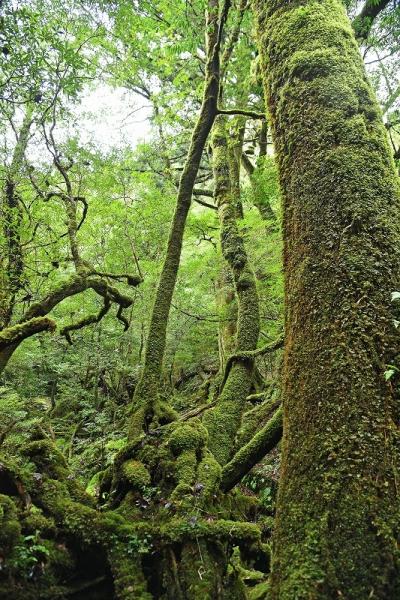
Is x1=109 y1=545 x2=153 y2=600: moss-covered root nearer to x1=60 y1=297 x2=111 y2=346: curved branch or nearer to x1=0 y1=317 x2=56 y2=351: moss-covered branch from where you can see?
x1=0 y1=317 x2=56 y2=351: moss-covered branch

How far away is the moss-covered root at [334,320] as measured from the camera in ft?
5.20

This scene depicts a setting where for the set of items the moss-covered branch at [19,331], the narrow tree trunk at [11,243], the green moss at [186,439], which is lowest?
the green moss at [186,439]

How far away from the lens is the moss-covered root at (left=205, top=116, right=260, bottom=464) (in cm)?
412

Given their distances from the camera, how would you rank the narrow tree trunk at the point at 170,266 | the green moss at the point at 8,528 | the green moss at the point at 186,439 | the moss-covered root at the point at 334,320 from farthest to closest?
the narrow tree trunk at the point at 170,266 < the green moss at the point at 186,439 < the green moss at the point at 8,528 < the moss-covered root at the point at 334,320

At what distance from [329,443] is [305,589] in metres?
0.57

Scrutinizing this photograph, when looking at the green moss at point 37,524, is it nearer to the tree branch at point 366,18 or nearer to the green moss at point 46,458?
the green moss at point 46,458

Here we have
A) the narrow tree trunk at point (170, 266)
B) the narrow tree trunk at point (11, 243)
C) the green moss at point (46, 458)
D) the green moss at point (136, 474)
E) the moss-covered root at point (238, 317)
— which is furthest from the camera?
the narrow tree trunk at point (11, 243)

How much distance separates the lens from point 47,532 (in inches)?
92.7

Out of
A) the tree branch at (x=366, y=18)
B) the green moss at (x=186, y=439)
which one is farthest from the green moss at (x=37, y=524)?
the tree branch at (x=366, y=18)

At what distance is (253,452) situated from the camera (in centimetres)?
340

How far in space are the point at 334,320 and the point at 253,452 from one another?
6.23 ft

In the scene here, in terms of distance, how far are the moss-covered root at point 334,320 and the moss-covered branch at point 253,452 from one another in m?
1.31

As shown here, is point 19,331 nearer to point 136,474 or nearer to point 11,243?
point 136,474

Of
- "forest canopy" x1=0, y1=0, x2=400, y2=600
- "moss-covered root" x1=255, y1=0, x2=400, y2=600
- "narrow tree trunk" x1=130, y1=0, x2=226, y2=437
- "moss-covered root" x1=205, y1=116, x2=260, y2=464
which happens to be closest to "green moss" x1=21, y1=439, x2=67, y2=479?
"forest canopy" x1=0, y1=0, x2=400, y2=600
